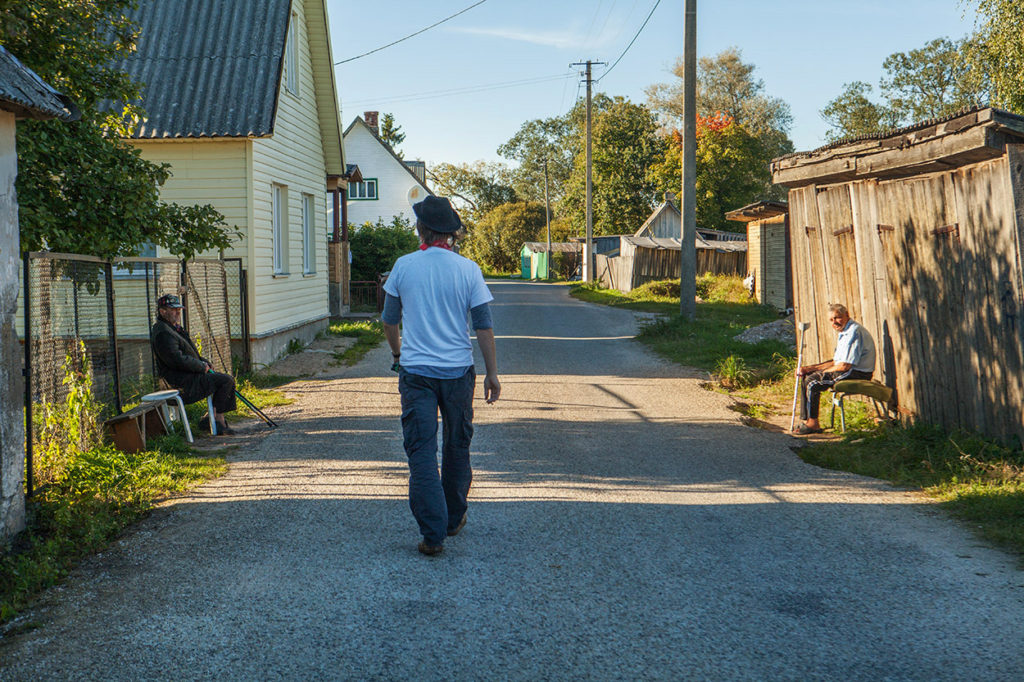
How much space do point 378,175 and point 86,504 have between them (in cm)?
4520

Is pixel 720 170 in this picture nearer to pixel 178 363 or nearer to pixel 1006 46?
pixel 1006 46

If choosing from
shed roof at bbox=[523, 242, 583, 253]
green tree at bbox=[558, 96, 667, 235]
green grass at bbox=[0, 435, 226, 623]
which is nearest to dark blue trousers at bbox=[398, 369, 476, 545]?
green grass at bbox=[0, 435, 226, 623]

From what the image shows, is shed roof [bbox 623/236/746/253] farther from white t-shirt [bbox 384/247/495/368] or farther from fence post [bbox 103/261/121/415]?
white t-shirt [bbox 384/247/495/368]

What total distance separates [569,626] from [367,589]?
3.62ft

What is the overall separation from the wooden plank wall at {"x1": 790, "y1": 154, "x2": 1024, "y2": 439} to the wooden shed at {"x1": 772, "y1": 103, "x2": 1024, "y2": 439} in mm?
11

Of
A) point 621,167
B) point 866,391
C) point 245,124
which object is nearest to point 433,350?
point 866,391

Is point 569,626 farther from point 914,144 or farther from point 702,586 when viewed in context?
point 914,144

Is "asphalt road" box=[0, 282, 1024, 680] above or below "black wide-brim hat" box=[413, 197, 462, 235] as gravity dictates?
below

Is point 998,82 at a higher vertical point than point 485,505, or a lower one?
higher

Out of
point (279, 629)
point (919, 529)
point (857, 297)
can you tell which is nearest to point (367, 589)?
point (279, 629)

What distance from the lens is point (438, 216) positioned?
529 cm

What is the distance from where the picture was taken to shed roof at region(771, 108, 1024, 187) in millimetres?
6734

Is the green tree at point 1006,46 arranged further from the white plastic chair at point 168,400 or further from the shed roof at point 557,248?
the shed roof at point 557,248

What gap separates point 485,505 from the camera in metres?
6.21
